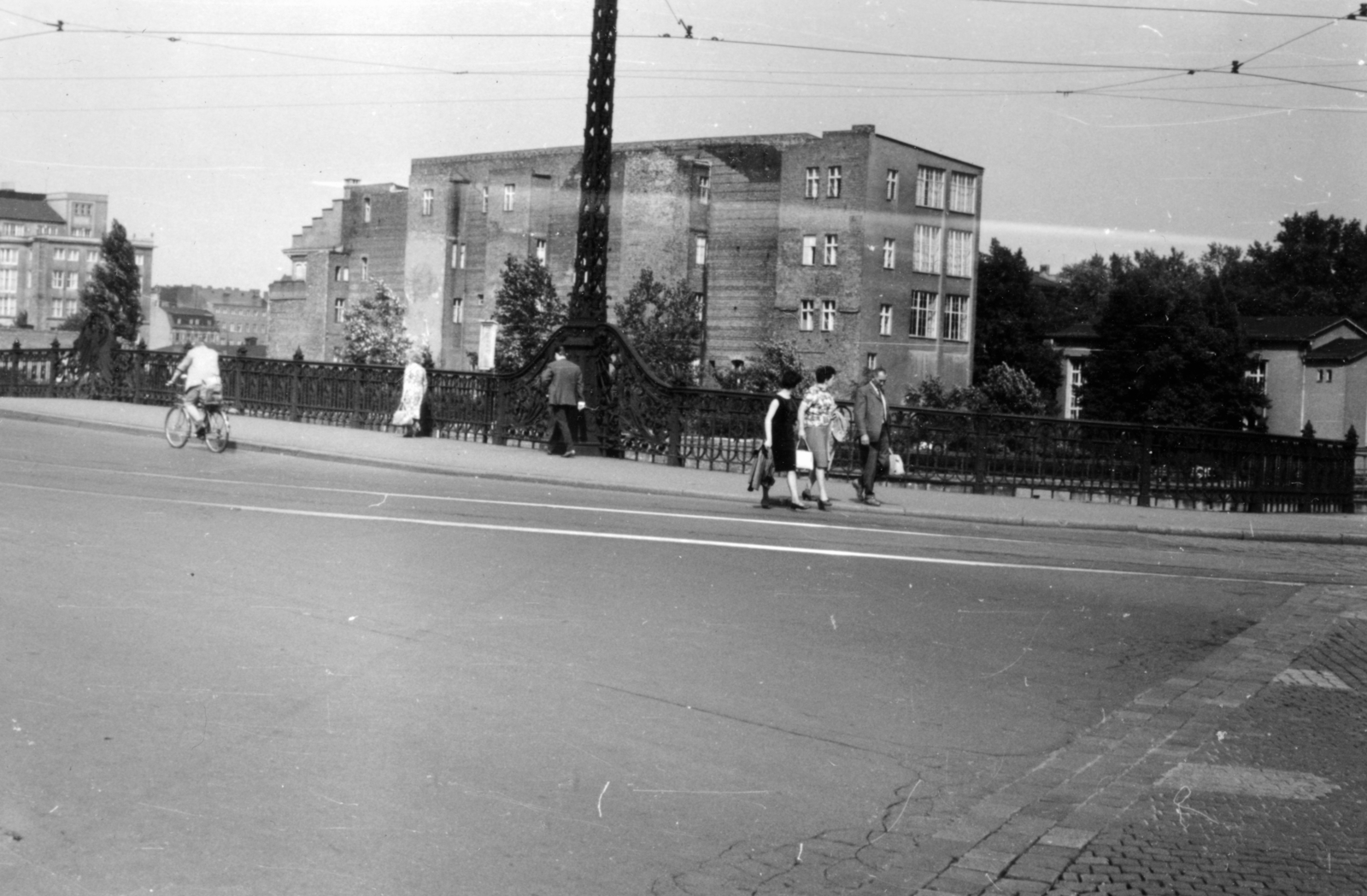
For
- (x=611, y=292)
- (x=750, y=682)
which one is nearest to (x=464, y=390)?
(x=750, y=682)

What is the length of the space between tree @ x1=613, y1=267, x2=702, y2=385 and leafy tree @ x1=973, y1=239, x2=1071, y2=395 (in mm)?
31211

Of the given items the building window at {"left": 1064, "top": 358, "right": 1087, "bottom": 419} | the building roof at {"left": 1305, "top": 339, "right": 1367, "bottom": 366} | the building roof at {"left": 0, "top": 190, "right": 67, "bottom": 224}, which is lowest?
the building window at {"left": 1064, "top": 358, "right": 1087, "bottom": 419}

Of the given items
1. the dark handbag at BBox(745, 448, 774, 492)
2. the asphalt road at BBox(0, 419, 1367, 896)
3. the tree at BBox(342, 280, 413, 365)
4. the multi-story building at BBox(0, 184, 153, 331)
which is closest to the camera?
the asphalt road at BBox(0, 419, 1367, 896)

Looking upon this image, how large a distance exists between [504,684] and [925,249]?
66.5m

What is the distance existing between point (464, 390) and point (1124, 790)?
2199 cm

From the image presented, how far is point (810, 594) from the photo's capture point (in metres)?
10.5

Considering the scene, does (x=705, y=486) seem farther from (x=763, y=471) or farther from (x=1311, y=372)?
(x=1311, y=372)

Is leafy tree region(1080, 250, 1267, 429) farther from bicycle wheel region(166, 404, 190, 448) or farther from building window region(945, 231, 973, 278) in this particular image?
bicycle wheel region(166, 404, 190, 448)

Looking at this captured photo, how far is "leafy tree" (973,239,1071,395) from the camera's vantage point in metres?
97.9

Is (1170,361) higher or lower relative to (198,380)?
higher

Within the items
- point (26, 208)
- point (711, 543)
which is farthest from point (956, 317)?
point (26, 208)

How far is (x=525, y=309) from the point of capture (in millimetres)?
73500

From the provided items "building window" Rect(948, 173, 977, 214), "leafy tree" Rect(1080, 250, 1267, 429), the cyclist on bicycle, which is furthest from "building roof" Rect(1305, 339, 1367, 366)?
the cyclist on bicycle

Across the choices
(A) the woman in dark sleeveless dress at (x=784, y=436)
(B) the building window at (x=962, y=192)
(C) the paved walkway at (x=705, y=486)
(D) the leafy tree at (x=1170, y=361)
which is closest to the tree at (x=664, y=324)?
(B) the building window at (x=962, y=192)
